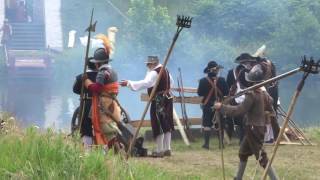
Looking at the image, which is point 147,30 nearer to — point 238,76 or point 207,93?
point 207,93

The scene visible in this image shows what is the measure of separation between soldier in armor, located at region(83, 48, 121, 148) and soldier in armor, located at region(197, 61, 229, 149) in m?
3.02

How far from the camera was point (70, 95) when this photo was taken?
2312cm

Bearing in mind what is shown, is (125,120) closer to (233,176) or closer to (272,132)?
(233,176)

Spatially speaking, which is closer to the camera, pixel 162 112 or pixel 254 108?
pixel 254 108

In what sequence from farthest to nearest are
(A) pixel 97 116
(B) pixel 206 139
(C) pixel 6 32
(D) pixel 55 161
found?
1. (C) pixel 6 32
2. (B) pixel 206 139
3. (A) pixel 97 116
4. (D) pixel 55 161

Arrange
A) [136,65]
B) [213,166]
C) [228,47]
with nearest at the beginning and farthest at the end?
[213,166] < [228,47] < [136,65]

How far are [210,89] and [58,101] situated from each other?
12102 millimetres

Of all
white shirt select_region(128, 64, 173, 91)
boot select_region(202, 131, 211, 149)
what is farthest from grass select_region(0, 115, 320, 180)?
boot select_region(202, 131, 211, 149)

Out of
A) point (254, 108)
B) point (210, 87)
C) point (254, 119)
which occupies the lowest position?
point (210, 87)

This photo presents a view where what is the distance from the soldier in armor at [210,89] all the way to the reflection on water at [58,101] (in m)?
6.37

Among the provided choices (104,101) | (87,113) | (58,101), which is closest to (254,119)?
(104,101)

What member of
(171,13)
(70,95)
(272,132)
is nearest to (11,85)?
(70,95)

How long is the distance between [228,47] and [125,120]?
1431 cm

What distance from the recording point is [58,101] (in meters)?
21.9
